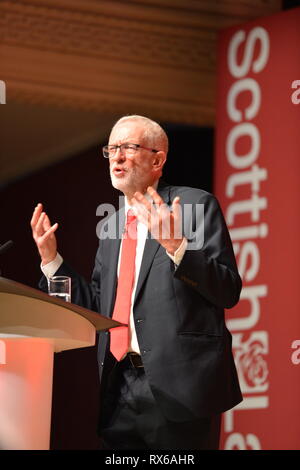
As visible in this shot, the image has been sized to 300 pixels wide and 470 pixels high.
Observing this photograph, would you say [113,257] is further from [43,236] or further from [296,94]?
[296,94]

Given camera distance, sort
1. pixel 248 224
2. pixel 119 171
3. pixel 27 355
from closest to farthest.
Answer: pixel 27 355 < pixel 119 171 < pixel 248 224

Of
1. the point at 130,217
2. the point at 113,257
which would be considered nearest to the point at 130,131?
the point at 130,217

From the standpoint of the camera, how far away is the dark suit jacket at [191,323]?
2420 mm

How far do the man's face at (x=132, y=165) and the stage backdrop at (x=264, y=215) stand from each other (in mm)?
2093

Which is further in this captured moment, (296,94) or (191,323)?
(296,94)

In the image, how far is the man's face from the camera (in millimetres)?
2721

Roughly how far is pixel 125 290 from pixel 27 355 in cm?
53

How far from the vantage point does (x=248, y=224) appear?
4.91m

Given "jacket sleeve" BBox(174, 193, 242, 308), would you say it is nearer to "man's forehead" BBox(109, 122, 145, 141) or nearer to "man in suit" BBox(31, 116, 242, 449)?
"man in suit" BBox(31, 116, 242, 449)

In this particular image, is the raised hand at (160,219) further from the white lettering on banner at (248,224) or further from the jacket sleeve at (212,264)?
the white lettering on banner at (248,224)

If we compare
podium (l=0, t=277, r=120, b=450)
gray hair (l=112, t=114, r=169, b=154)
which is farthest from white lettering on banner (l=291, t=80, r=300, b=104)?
podium (l=0, t=277, r=120, b=450)

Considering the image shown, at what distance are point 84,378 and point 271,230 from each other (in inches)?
92.3

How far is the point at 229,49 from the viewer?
5.22 m
